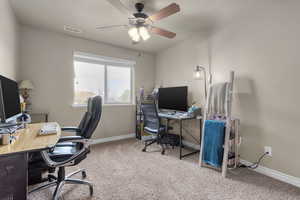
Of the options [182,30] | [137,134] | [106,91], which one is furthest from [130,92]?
[182,30]

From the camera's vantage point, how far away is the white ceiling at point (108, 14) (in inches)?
80.5

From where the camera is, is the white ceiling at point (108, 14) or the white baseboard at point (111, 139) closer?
the white ceiling at point (108, 14)

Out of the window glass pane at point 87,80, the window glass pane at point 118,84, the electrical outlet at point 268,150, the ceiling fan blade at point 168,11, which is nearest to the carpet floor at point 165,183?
the electrical outlet at point 268,150

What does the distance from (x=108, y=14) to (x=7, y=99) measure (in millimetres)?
1786

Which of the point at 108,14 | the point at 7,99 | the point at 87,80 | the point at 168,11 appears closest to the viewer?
the point at 7,99

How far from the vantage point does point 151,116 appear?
2.97m

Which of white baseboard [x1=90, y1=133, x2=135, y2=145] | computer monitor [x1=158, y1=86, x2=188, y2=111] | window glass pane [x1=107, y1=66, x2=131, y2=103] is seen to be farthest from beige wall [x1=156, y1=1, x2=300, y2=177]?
white baseboard [x1=90, y1=133, x2=135, y2=145]

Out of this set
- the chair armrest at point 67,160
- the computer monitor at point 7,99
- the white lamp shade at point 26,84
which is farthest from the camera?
the white lamp shade at point 26,84

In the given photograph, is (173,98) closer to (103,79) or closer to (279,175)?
(103,79)

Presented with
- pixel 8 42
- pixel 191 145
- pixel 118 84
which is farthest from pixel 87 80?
pixel 191 145

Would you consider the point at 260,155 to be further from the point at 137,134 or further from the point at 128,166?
the point at 137,134

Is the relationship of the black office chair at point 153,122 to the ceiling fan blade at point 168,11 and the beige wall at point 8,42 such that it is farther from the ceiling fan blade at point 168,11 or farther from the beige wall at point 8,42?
the beige wall at point 8,42

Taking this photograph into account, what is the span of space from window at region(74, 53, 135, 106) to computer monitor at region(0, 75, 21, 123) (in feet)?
5.54

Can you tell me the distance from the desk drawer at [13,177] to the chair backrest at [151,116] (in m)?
2.10
